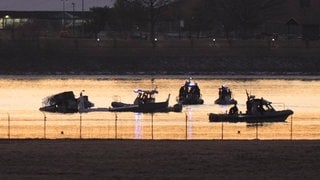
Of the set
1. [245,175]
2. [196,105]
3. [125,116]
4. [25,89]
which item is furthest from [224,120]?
[25,89]

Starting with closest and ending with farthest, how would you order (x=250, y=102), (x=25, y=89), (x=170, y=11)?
(x=250, y=102), (x=25, y=89), (x=170, y=11)

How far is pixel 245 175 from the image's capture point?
22516 millimetres

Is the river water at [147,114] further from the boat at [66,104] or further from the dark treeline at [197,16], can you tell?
the dark treeline at [197,16]

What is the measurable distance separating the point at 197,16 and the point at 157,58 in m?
16.4

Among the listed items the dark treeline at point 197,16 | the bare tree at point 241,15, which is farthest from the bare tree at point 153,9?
the bare tree at point 241,15

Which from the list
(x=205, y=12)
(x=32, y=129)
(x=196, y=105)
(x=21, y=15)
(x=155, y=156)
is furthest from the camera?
(x=21, y=15)

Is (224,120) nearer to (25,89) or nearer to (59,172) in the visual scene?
(59,172)

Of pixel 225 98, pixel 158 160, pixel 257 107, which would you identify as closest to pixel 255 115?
pixel 257 107

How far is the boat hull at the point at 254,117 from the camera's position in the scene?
42.9 m

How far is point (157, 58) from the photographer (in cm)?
9444

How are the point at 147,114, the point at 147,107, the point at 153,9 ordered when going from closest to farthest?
the point at 147,114 < the point at 147,107 < the point at 153,9

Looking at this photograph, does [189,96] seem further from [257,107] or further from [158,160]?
[158,160]

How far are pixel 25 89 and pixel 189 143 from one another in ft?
129

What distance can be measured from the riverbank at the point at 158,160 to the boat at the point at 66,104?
2027 centimetres
